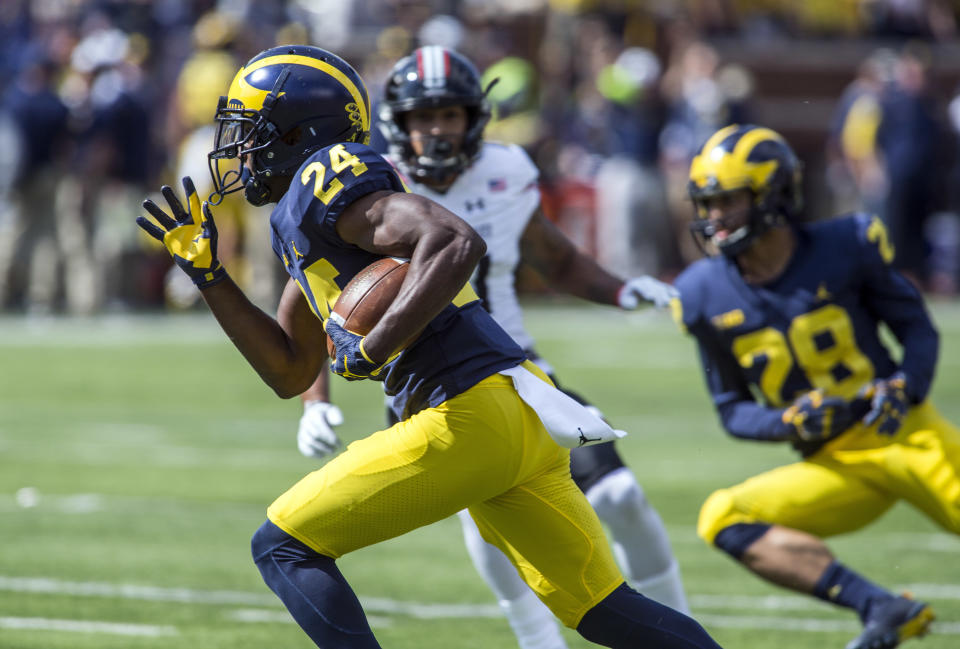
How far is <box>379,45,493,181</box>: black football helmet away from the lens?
4914 mm

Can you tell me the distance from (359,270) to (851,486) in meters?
2.17

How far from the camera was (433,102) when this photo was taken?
4.91m

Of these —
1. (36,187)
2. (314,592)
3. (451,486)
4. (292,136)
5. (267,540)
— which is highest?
(292,136)

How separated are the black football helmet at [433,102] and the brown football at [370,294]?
1.37m

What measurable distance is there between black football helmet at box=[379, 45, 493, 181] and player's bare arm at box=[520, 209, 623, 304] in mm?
340

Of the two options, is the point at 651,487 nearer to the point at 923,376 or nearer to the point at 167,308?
the point at 923,376

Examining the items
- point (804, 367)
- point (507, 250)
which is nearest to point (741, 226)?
point (804, 367)

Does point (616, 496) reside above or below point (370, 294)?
below

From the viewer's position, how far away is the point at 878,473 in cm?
505

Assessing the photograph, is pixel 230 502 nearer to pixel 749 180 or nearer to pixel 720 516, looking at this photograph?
pixel 720 516

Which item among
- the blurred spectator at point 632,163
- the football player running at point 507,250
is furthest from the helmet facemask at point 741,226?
the blurred spectator at point 632,163

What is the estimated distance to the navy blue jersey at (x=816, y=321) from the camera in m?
5.12

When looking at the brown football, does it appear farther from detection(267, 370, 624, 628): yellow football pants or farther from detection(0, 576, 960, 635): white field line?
detection(0, 576, 960, 635): white field line

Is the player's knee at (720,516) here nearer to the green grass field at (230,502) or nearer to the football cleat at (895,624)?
the green grass field at (230,502)
